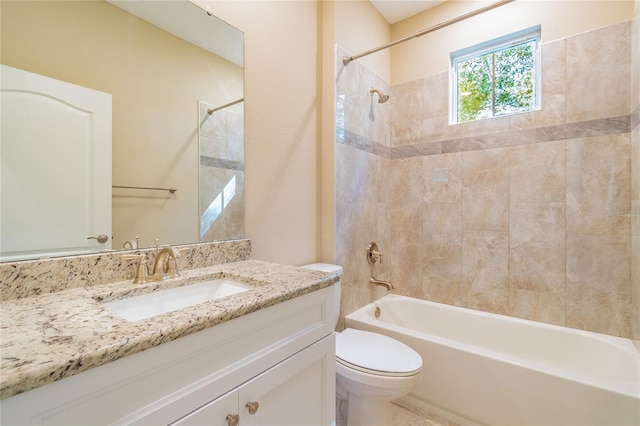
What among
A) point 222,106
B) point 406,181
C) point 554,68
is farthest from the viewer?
point 406,181

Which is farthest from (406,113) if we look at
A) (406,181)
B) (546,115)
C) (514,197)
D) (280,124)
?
(280,124)

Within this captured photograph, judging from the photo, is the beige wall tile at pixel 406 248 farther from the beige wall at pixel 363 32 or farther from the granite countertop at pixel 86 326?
the granite countertop at pixel 86 326

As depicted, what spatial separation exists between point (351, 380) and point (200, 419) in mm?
946

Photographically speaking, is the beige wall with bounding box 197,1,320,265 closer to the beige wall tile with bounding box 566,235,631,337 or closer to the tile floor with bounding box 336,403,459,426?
the tile floor with bounding box 336,403,459,426

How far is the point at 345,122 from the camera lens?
1980 millimetres

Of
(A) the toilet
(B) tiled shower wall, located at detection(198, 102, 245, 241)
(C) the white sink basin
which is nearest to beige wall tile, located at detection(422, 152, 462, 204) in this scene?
(A) the toilet

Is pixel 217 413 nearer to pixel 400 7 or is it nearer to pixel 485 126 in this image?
pixel 485 126

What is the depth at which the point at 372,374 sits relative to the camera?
53.0 inches

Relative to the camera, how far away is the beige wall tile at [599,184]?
171 cm

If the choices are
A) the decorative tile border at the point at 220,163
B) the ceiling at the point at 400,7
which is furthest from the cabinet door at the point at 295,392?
the ceiling at the point at 400,7

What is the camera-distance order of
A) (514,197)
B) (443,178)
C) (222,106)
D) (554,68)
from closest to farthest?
(222,106) → (554,68) → (514,197) → (443,178)

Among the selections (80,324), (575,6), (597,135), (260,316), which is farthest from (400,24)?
(80,324)

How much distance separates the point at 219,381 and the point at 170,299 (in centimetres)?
40

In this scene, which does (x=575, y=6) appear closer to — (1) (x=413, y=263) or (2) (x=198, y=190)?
(1) (x=413, y=263)
